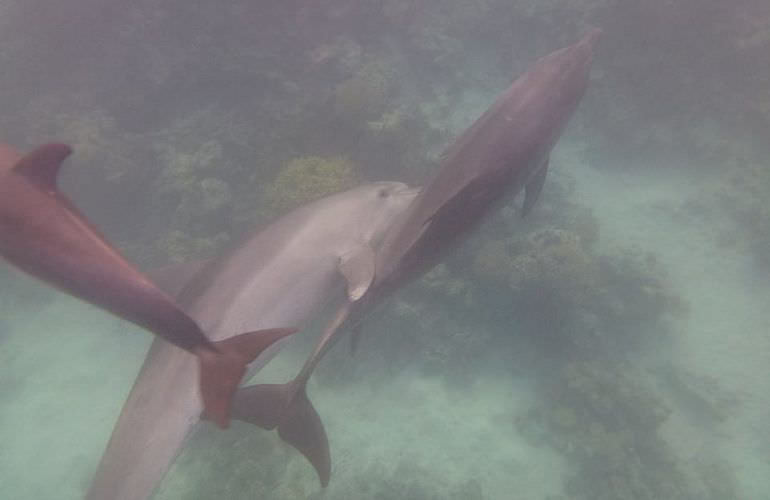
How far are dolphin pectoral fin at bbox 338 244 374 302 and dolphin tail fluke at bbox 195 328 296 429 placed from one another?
1154 millimetres

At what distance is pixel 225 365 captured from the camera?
1968 millimetres

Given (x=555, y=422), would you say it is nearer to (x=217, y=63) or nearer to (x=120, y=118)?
(x=217, y=63)

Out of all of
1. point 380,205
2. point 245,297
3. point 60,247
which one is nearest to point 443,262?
point 380,205

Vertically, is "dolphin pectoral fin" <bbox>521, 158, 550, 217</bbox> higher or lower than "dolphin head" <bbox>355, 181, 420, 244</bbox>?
lower

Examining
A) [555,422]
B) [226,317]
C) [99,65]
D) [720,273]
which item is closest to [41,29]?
[99,65]

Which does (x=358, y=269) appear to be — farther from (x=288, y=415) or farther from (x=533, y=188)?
(x=533, y=188)

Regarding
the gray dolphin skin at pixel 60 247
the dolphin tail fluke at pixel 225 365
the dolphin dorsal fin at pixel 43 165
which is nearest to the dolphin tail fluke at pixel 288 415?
the dolphin tail fluke at pixel 225 365

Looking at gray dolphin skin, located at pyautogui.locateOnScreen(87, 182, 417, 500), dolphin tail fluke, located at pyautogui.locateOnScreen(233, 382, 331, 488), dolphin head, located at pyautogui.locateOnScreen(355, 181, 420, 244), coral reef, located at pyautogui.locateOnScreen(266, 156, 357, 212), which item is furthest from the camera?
coral reef, located at pyautogui.locateOnScreen(266, 156, 357, 212)

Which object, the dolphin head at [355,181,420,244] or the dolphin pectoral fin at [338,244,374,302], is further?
the dolphin head at [355,181,420,244]

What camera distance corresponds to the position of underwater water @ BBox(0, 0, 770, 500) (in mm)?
7137

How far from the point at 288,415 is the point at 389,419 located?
414cm

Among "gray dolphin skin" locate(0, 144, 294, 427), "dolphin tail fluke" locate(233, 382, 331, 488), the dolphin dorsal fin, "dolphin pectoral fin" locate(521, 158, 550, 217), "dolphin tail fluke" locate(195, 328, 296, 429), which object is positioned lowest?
"dolphin tail fluke" locate(233, 382, 331, 488)

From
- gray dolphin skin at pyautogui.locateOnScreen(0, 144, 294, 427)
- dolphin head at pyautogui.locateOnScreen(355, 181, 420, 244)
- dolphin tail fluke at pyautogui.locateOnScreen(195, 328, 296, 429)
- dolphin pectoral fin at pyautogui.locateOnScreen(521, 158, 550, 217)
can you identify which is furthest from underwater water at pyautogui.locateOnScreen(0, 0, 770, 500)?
gray dolphin skin at pyautogui.locateOnScreen(0, 144, 294, 427)

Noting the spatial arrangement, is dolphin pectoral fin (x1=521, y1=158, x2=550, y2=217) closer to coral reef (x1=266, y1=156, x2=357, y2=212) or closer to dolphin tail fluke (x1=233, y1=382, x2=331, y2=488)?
dolphin tail fluke (x1=233, y1=382, x2=331, y2=488)
